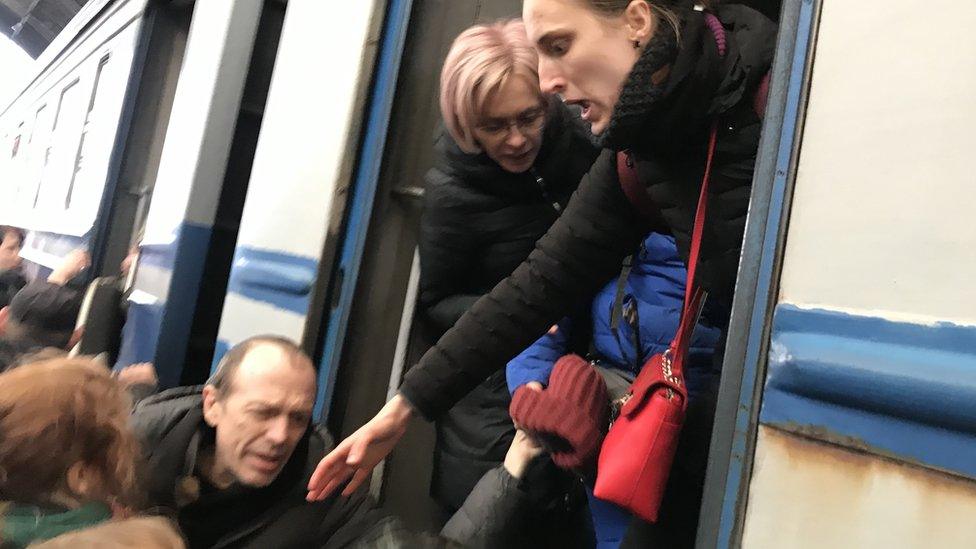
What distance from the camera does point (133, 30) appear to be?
3.35 m

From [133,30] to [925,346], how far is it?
11.7ft

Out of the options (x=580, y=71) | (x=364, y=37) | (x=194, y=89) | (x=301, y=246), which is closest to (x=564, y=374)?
(x=580, y=71)

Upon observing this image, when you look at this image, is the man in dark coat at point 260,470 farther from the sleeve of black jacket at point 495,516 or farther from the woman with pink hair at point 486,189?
the woman with pink hair at point 486,189

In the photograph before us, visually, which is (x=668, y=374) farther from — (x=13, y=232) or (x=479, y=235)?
(x=13, y=232)

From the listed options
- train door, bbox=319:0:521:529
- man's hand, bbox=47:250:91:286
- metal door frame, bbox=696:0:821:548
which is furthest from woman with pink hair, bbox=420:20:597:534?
man's hand, bbox=47:250:91:286

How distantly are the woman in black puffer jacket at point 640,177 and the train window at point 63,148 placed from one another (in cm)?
375

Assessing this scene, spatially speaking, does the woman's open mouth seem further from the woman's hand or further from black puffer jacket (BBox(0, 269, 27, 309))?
black puffer jacket (BBox(0, 269, 27, 309))

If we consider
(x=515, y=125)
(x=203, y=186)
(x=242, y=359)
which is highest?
(x=515, y=125)

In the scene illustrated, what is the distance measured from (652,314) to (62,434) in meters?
0.97

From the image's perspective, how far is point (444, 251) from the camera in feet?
5.72

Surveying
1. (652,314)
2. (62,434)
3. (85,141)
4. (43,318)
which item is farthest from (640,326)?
(85,141)

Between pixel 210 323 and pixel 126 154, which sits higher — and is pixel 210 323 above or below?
below

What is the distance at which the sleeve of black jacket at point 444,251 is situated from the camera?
170cm

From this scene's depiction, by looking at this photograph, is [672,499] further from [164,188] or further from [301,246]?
[164,188]
